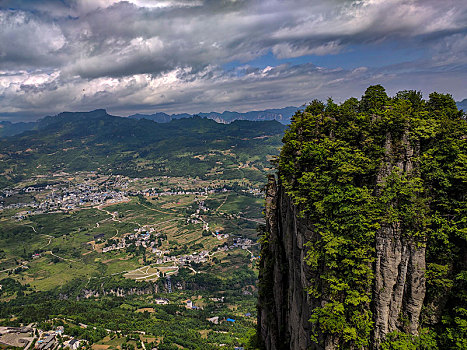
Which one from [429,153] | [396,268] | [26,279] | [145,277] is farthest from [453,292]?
[26,279]

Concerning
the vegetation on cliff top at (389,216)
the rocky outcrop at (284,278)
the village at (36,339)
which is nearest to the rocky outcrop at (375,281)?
the rocky outcrop at (284,278)

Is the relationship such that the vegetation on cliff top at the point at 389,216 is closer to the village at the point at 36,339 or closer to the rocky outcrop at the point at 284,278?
the rocky outcrop at the point at 284,278

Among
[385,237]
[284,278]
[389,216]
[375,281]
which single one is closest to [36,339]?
[284,278]

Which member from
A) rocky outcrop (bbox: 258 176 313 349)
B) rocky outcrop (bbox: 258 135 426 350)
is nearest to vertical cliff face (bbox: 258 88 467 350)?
rocky outcrop (bbox: 258 135 426 350)

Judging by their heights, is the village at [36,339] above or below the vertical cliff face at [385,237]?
below

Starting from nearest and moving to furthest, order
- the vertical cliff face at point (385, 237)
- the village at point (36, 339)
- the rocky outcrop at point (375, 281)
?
the vertical cliff face at point (385, 237)
the rocky outcrop at point (375, 281)
the village at point (36, 339)

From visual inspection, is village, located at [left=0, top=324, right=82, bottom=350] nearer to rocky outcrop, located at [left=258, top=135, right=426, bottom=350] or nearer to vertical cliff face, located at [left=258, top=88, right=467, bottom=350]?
rocky outcrop, located at [left=258, top=135, right=426, bottom=350]
